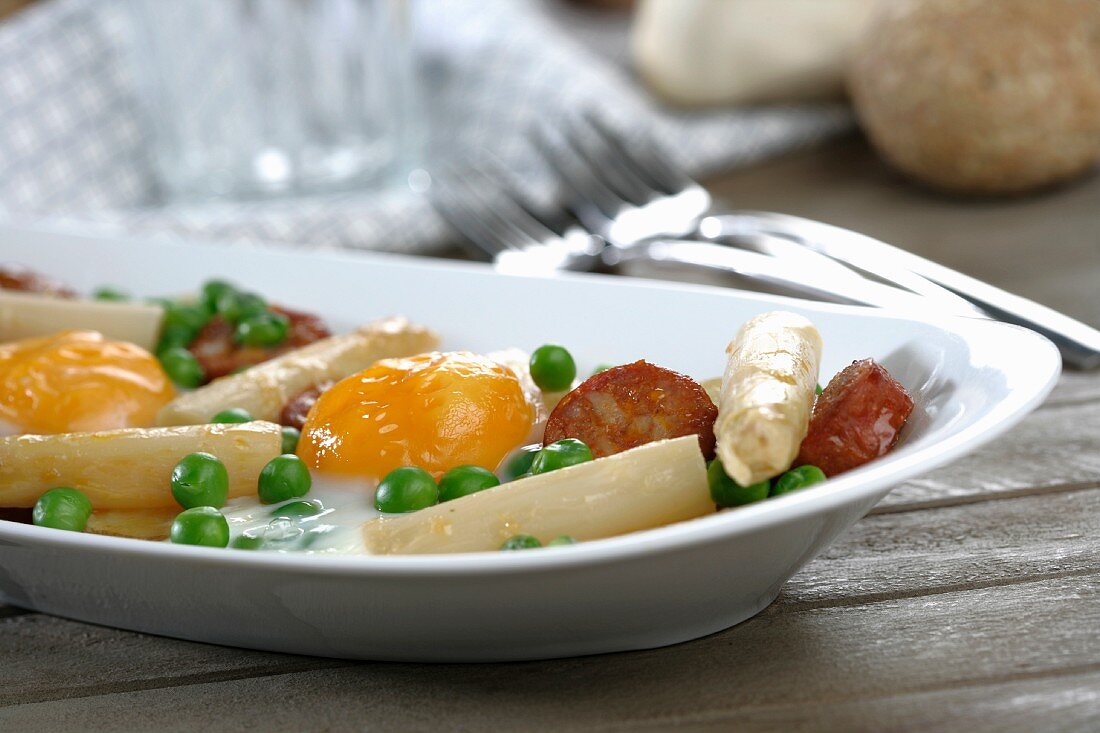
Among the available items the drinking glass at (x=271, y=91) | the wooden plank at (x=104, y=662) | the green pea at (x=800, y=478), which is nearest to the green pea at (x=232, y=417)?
the wooden plank at (x=104, y=662)

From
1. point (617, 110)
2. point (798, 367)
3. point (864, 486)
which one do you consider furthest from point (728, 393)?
point (617, 110)

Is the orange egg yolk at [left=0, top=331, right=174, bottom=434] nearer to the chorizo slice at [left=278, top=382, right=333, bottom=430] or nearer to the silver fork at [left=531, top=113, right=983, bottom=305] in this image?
the chorizo slice at [left=278, top=382, right=333, bottom=430]

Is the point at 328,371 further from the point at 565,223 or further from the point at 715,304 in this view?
the point at 565,223

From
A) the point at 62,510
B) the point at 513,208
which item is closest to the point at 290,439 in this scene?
the point at 62,510

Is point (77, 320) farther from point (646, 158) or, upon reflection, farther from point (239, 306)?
point (646, 158)

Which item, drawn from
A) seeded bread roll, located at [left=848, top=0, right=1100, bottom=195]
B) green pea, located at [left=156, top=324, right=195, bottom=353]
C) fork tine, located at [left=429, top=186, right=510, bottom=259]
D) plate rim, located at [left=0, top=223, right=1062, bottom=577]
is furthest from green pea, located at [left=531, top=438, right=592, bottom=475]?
seeded bread roll, located at [left=848, top=0, right=1100, bottom=195]
